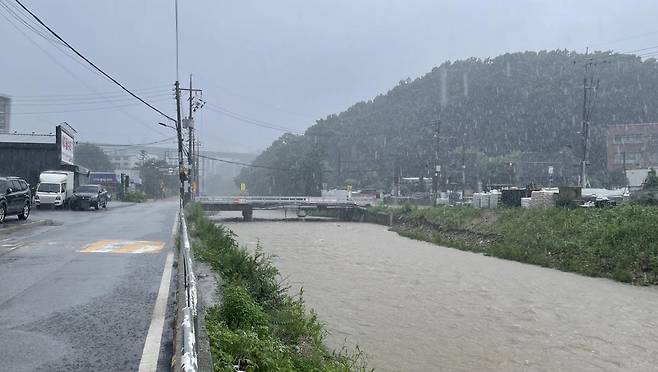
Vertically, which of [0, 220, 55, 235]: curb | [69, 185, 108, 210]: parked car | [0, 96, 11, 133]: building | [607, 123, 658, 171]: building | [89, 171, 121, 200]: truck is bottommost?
[0, 220, 55, 235]: curb

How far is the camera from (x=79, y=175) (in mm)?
51656

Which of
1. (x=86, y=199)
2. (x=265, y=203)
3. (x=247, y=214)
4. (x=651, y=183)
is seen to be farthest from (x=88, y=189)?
(x=651, y=183)

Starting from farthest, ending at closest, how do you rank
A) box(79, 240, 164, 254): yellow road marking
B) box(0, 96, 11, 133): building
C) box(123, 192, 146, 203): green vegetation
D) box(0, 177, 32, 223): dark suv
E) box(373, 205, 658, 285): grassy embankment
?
box(0, 96, 11, 133): building, box(123, 192, 146, 203): green vegetation, box(373, 205, 658, 285): grassy embankment, box(0, 177, 32, 223): dark suv, box(79, 240, 164, 254): yellow road marking

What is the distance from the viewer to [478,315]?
14352 millimetres

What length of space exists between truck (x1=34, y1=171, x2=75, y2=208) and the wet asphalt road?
21869 millimetres

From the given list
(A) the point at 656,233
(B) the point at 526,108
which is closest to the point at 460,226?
(A) the point at 656,233

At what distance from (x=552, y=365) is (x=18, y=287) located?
904 cm

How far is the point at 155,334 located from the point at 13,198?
58.2 ft

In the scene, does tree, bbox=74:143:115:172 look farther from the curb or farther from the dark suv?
the curb

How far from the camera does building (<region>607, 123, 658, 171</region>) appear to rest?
7794 centimetres

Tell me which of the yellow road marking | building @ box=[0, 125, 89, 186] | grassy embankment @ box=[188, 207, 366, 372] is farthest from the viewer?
building @ box=[0, 125, 89, 186]

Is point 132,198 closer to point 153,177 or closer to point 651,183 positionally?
A: point 153,177

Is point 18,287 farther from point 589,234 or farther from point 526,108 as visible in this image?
point 526,108

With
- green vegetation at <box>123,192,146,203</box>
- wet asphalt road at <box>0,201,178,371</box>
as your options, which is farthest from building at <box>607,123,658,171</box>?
wet asphalt road at <box>0,201,178,371</box>
